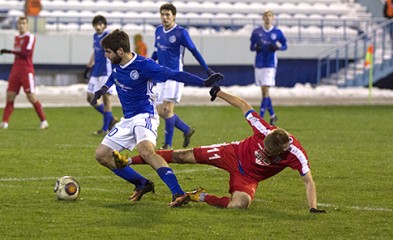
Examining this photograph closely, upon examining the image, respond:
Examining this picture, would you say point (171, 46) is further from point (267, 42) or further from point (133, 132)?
point (267, 42)

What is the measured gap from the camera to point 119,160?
33.1 feet

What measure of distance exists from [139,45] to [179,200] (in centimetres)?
2352

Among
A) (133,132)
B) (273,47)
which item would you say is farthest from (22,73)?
(133,132)

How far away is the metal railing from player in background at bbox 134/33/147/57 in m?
5.91

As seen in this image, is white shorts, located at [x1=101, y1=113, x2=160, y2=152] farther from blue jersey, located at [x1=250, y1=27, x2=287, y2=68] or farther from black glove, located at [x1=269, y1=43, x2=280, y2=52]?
blue jersey, located at [x1=250, y1=27, x2=287, y2=68]

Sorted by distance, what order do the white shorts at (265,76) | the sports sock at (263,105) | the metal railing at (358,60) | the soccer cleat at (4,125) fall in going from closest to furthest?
1. the soccer cleat at (4,125)
2. the sports sock at (263,105)
3. the white shorts at (265,76)
4. the metal railing at (358,60)

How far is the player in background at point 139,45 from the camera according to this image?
108ft

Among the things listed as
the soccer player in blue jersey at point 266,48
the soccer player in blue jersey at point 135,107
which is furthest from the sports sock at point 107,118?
the soccer player in blue jersey at point 135,107

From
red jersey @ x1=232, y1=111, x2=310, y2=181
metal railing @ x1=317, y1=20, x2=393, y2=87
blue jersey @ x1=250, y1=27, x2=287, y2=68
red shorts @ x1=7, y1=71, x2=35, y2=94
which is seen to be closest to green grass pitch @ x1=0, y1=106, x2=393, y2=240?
red jersey @ x1=232, y1=111, x2=310, y2=181

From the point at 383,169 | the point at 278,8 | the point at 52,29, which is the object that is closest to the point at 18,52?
the point at 383,169

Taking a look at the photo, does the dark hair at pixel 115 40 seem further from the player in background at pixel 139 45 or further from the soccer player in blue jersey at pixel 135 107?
the player in background at pixel 139 45

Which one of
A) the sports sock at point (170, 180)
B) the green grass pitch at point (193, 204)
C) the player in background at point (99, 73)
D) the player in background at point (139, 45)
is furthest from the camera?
the player in background at point (139, 45)

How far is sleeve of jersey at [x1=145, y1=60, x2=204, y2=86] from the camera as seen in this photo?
9.88 m

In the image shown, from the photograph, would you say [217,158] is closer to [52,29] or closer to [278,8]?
[52,29]
